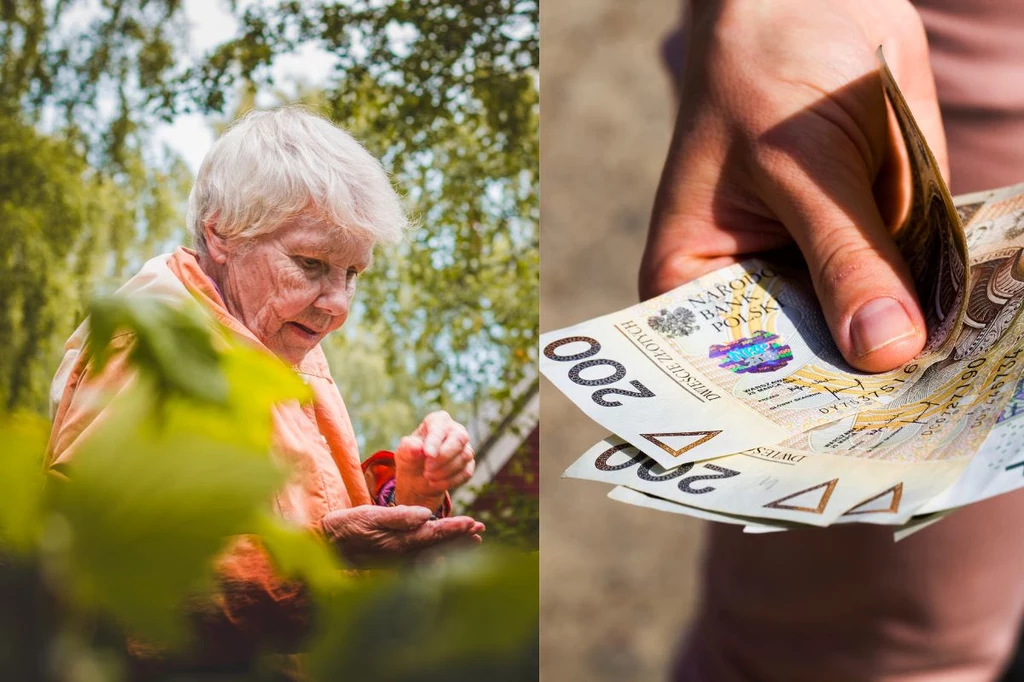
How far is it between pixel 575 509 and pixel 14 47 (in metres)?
0.94

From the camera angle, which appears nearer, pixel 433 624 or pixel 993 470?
pixel 433 624

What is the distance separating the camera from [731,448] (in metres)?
0.40

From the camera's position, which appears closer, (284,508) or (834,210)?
(834,210)

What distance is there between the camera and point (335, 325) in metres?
0.84

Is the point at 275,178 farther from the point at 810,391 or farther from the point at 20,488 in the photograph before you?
the point at 20,488

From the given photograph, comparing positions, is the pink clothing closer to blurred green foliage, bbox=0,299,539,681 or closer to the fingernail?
the fingernail

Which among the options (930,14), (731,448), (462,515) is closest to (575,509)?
(462,515)

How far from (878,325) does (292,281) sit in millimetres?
484

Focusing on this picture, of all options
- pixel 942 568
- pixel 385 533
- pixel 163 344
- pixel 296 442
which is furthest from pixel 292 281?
pixel 163 344

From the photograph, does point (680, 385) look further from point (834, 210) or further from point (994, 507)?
point (994, 507)

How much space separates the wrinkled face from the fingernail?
0.44m

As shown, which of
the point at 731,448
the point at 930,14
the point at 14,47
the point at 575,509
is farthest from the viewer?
the point at 575,509

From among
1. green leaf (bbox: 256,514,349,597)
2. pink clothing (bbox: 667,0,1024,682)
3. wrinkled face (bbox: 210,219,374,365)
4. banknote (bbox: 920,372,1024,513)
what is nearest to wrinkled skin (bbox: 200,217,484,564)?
wrinkled face (bbox: 210,219,374,365)

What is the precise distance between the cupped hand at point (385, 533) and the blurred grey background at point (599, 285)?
463 millimetres
